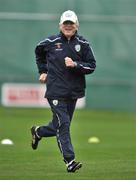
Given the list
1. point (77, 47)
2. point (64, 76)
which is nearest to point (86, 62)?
point (77, 47)

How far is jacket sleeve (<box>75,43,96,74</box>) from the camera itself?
12.3 metres

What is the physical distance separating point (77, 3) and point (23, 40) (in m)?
2.18

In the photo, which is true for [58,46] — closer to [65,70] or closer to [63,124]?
[65,70]

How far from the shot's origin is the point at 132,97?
94.4ft

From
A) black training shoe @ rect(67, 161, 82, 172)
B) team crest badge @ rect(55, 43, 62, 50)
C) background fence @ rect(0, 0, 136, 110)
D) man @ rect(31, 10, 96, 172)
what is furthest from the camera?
background fence @ rect(0, 0, 136, 110)

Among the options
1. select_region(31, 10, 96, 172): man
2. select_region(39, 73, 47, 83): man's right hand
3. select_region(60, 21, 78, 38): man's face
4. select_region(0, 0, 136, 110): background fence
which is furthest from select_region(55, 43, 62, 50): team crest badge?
select_region(0, 0, 136, 110): background fence

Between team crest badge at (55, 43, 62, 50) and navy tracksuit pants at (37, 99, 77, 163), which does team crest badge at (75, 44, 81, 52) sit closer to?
team crest badge at (55, 43, 62, 50)

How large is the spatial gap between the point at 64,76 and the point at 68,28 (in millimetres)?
662

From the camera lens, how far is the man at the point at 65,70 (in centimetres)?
1217

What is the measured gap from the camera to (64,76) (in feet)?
40.4

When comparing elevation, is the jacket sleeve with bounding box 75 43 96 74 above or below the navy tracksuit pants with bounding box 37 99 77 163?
above

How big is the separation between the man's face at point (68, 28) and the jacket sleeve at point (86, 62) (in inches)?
11.5

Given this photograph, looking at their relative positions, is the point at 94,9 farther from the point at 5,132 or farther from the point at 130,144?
the point at 130,144

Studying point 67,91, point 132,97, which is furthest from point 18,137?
point 132,97
